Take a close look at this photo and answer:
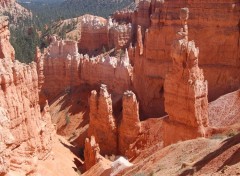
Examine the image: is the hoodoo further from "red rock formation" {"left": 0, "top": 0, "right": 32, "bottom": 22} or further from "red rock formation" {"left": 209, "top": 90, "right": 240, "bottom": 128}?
"red rock formation" {"left": 0, "top": 0, "right": 32, "bottom": 22}

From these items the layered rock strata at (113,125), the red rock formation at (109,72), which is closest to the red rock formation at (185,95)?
the layered rock strata at (113,125)

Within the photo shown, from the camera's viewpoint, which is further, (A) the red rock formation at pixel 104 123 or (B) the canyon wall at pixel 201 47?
(B) the canyon wall at pixel 201 47

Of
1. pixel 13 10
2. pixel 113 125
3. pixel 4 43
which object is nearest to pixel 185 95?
pixel 113 125

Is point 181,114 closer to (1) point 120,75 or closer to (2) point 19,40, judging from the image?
(1) point 120,75

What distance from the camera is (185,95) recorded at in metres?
24.9

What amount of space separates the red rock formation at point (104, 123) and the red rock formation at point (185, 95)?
32.0 ft

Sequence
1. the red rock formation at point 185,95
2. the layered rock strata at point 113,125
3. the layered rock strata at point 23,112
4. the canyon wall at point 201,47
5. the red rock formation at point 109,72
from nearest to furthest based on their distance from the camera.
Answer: the layered rock strata at point 23,112
the red rock formation at point 185,95
the layered rock strata at point 113,125
the canyon wall at point 201,47
the red rock formation at point 109,72

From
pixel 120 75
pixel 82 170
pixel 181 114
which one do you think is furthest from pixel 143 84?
pixel 181 114

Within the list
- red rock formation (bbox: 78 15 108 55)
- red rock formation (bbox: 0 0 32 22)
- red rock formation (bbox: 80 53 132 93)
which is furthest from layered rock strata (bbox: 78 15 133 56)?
red rock formation (bbox: 0 0 32 22)

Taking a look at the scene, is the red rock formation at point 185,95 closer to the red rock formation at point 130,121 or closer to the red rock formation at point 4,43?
the red rock formation at point 130,121

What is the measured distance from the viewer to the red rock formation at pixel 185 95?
24.7 metres

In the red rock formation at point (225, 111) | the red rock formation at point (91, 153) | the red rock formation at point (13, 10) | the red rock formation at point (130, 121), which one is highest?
the red rock formation at point (225, 111)

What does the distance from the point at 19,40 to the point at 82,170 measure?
54.4 m

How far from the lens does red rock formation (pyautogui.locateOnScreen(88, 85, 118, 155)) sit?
35156mm
